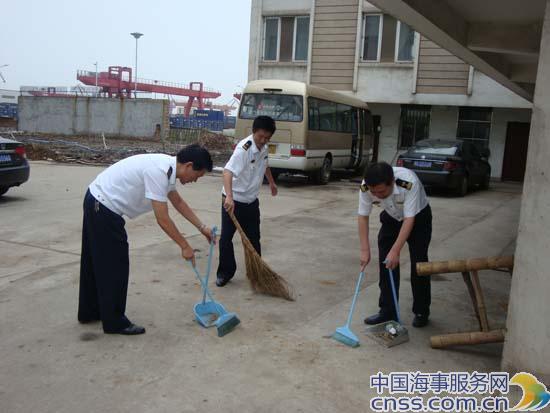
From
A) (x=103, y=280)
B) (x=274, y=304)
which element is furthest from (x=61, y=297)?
(x=274, y=304)

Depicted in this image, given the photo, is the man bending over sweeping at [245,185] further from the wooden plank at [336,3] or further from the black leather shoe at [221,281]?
the wooden plank at [336,3]

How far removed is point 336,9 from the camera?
18.6 meters

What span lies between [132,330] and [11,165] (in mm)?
6675

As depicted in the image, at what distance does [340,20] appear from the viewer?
1856 centimetres

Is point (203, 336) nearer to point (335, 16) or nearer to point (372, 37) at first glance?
point (372, 37)

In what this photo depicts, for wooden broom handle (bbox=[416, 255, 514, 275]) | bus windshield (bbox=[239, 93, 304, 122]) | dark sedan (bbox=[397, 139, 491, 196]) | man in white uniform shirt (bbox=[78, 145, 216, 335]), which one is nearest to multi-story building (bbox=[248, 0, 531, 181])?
dark sedan (bbox=[397, 139, 491, 196])

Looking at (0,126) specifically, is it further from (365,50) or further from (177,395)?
(177,395)

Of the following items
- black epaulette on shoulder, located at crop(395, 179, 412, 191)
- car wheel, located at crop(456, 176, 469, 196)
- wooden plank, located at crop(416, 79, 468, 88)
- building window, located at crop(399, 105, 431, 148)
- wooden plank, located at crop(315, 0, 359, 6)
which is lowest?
car wheel, located at crop(456, 176, 469, 196)

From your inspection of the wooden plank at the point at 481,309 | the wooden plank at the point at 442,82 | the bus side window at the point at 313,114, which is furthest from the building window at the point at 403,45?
the wooden plank at the point at 481,309

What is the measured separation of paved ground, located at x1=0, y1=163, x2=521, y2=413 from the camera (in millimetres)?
3246

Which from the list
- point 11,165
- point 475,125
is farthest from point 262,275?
point 475,125

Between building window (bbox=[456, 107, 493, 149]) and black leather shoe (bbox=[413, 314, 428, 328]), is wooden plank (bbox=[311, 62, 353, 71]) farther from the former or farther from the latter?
black leather shoe (bbox=[413, 314, 428, 328])

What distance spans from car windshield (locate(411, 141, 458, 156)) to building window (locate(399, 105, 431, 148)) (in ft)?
16.2

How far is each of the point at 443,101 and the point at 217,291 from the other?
46.9ft
